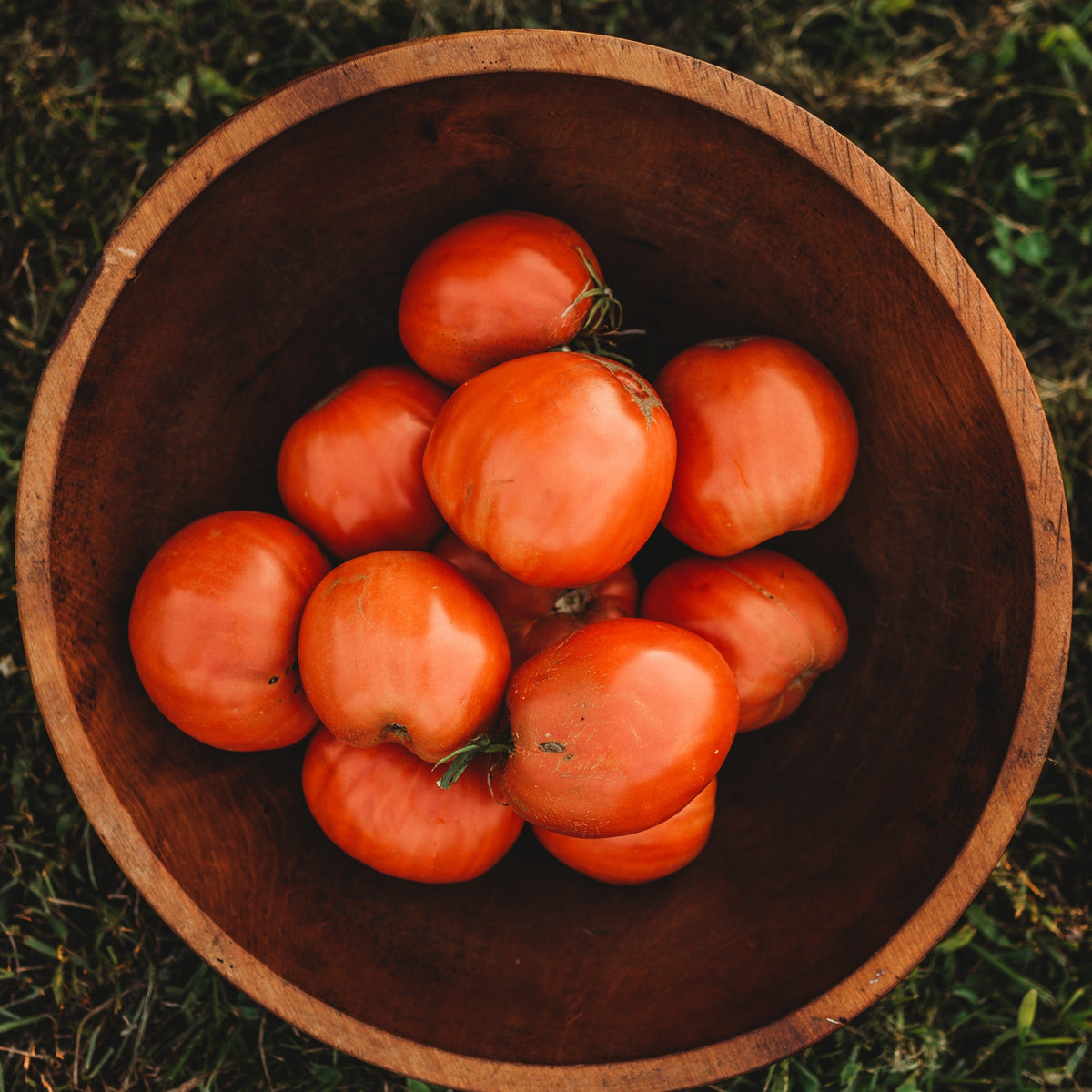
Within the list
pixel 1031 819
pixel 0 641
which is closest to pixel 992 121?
pixel 1031 819

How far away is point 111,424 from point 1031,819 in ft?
8.00

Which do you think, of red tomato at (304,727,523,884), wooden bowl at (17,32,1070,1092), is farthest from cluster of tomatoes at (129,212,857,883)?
wooden bowl at (17,32,1070,1092)

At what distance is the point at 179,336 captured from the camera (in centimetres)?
176

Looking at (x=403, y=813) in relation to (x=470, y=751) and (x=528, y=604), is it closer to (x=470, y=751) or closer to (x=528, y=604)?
(x=470, y=751)

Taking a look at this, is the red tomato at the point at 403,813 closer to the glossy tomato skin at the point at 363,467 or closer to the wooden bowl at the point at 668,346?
the wooden bowl at the point at 668,346

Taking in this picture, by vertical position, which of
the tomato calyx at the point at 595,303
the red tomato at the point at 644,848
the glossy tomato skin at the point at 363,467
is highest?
the tomato calyx at the point at 595,303

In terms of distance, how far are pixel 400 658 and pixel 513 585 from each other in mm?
415

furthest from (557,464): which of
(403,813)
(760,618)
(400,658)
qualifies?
(403,813)

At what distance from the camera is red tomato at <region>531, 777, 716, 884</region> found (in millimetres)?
1772

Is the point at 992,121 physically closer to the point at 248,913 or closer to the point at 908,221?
the point at 908,221

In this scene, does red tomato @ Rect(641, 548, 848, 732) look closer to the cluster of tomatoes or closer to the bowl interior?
the cluster of tomatoes

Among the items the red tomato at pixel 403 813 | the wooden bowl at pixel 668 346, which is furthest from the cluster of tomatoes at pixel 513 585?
the wooden bowl at pixel 668 346

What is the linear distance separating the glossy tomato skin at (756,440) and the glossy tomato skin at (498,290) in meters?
0.30

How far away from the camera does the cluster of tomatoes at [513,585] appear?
5.04 feet
